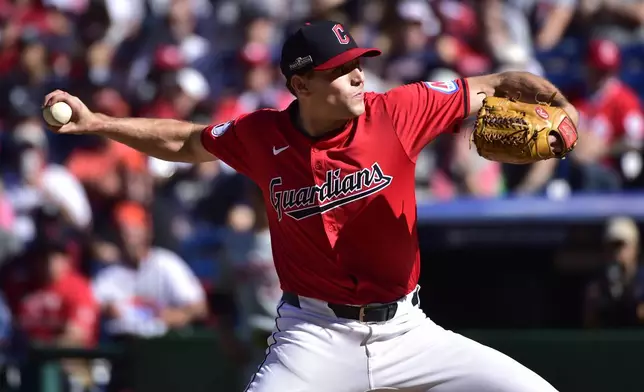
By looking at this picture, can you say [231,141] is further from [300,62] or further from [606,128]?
[606,128]

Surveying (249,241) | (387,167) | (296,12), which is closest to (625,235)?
(249,241)

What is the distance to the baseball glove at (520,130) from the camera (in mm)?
4215

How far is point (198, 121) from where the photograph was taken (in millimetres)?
9828

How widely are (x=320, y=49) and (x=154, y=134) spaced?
32.4 inches

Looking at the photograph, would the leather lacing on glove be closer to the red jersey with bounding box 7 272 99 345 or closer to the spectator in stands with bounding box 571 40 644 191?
the spectator in stands with bounding box 571 40 644 191

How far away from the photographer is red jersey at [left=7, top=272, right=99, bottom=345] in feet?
26.7

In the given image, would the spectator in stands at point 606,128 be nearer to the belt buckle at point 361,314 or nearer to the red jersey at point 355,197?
the red jersey at point 355,197

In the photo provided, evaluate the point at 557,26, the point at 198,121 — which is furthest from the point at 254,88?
the point at 557,26

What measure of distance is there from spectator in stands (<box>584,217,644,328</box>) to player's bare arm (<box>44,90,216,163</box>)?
293 cm

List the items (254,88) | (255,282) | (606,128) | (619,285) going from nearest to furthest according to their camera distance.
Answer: (619,285)
(255,282)
(606,128)
(254,88)

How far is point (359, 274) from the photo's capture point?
430 centimetres

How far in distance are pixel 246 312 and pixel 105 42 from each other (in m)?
5.54

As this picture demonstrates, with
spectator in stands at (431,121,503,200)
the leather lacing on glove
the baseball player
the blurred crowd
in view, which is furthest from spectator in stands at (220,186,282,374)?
the leather lacing on glove

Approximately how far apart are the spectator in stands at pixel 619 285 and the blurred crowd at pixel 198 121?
0.96 metres
